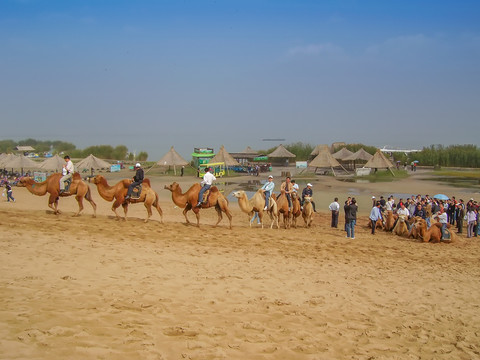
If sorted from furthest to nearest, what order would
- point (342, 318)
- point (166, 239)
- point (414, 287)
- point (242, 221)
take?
1. point (242, 221)
2. point (166, 239)
3. point (414, 287)
4. point (342, 318)

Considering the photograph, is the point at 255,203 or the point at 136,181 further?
the point at 255,203

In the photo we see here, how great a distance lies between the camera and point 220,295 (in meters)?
7.88

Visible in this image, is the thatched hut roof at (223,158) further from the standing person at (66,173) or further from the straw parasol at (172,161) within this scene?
the standing person at (66,173)

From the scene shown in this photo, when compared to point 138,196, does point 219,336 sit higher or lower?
lower

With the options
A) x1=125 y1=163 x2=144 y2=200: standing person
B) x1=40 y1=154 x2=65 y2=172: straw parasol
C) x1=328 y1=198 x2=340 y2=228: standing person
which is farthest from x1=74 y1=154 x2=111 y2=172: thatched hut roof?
x1=328 y1=198 x2=340 y2=228: standing person

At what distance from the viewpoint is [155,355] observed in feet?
16.6

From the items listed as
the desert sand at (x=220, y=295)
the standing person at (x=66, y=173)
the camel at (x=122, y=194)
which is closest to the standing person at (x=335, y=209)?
the desert sand at (x=220, y=295)

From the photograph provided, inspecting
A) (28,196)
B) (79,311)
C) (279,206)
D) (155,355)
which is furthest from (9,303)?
(28,196)

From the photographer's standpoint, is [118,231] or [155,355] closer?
[155,355]

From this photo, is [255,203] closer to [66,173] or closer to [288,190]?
[288,190]

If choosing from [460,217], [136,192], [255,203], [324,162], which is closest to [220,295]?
[136,192]

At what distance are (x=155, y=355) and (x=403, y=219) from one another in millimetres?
14658

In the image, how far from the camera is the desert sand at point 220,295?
5512 mm

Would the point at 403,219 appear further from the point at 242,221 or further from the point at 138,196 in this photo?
the point at 138,196
